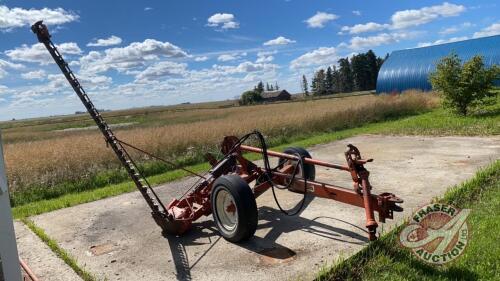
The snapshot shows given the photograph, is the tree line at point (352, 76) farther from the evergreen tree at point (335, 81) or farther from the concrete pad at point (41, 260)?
the concrete pad at point (41, 260)

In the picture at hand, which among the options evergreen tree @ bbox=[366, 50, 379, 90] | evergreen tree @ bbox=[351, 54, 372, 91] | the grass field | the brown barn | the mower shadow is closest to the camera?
the mower shadow

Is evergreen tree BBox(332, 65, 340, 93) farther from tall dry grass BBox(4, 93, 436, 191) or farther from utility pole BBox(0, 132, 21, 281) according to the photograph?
utility pole BBox(0, 132, 21, 281)

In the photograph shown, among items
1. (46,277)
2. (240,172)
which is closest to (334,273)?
(240,172)

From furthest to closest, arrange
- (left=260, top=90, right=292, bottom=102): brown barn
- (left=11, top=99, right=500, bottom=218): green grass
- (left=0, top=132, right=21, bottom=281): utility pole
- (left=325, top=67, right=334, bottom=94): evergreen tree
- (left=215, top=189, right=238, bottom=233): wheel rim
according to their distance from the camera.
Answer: (left=325, top=67, right=334, bottom=94): evergreen tree
(left=260, top=90, right=292, bottom=102): brown barn
(left=11, top=99, right=500, bottom=218): green grass
(left=215, top=189, right=238, bottom=233): wheel rim
(left=0, top=132, right=21, bottom=281): utility pole

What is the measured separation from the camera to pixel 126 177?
10.3 metres

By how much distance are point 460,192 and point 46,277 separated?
523cm

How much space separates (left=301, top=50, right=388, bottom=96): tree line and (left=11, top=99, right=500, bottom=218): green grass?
66.1m

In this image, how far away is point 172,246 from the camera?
512 centimetres

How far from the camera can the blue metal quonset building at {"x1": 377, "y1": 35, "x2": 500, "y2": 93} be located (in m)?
29.7

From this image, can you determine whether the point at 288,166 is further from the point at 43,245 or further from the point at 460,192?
the point at 43,245

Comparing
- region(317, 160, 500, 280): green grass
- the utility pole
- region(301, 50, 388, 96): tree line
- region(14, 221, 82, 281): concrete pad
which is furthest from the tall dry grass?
region(301, 50, 388, 96): tree line

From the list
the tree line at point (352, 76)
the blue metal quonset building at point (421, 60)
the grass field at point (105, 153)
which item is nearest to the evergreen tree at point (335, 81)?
the tree line at point (352, 76)

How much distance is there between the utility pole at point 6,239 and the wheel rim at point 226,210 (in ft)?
9.83

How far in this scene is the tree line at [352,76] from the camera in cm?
8356
